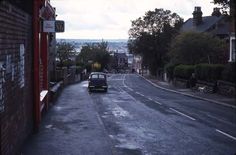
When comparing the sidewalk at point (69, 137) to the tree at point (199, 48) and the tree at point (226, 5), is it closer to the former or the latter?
the tree at point (226, 5)

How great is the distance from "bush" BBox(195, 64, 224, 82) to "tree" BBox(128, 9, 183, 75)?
5397 centimetres

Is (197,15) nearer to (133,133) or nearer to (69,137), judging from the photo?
(133,133)

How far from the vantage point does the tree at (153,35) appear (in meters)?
106

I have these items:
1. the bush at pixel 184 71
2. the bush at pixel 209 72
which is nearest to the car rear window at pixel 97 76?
the bush at pixel 209 72

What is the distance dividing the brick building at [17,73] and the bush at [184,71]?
134 ft

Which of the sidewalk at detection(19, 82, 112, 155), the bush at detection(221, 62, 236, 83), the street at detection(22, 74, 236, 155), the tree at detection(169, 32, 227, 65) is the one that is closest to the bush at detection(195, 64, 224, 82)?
the bush at detection(221, 62, 236, 83)

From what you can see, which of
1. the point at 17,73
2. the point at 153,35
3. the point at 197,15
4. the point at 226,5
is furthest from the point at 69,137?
the point at 153,35

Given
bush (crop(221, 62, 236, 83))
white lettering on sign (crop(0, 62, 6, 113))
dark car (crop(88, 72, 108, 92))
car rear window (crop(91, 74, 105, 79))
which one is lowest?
dark car (crop(88, 72, 108, 92))

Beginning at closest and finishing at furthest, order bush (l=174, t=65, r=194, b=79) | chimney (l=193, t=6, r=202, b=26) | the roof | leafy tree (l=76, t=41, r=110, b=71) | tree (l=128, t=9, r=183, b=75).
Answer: bush (l=174, t=65, r=194, b=79) → the roof → chimney (l=193, t=6, r=202, b=26) → tree (l=128, t=9, r=183, b=75) → leafy tree (l=76, t=41, r=110, b=71)

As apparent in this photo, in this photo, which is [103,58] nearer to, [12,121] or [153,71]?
[153,71]

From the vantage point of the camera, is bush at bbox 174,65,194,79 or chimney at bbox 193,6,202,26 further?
chimney at bbox 193,6,202,26

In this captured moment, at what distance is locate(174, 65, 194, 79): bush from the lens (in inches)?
2247

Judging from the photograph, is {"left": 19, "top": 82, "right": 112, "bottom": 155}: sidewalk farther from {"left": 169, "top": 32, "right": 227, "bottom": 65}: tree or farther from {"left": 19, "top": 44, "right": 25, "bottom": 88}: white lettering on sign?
{"left": 169, "top": 32, "right": 227, "bottom": 65}: tree

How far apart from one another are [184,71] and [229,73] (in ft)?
58.6
